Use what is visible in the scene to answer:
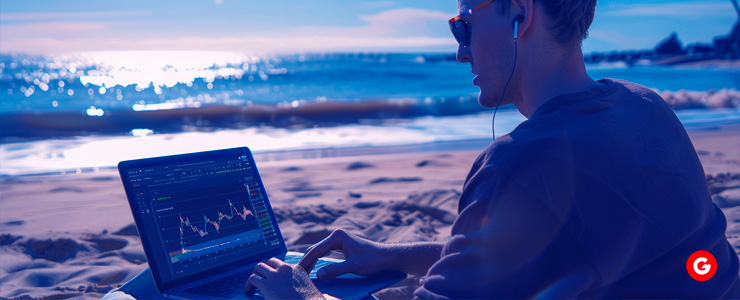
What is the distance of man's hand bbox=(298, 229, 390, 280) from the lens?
76.3 inches

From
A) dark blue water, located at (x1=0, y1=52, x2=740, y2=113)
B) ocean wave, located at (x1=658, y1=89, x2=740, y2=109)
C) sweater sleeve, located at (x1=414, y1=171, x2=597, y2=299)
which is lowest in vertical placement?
ocean wave, located at (x1=658, y1=89, x2=740, y2=109)

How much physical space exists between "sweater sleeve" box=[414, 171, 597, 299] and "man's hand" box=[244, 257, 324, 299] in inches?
16.8

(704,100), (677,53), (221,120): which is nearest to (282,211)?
(221,120)

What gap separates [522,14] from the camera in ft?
5.10

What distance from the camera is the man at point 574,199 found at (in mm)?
1269

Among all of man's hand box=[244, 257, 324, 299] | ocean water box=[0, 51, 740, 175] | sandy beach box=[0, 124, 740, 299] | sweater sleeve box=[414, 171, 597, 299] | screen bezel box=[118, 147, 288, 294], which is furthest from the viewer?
ocean water box=[0, 51, 740, 175]

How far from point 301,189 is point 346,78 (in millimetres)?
23025

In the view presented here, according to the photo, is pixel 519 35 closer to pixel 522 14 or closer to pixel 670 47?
pixel 522 14

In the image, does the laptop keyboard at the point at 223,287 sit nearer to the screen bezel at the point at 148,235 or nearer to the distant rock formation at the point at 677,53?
the screen bezel at the point at 148,235

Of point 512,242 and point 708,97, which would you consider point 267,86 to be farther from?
point 512,242

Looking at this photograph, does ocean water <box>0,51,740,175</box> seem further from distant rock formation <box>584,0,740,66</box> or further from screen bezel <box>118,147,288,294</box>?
distant rock formation <box>584,0,740,66</box>

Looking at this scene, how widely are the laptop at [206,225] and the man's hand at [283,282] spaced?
0.26 meters

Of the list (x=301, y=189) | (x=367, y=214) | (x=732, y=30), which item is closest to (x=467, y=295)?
(x=367, y=214)

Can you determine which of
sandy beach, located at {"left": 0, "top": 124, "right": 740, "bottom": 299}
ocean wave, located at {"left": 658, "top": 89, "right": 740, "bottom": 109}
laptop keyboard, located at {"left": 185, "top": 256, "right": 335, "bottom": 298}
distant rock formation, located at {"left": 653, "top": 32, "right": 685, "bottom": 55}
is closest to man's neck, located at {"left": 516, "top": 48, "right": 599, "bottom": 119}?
laptop keyboard, located at {"left": 185, "top": 256, "right": 335, "bottom": 298}
